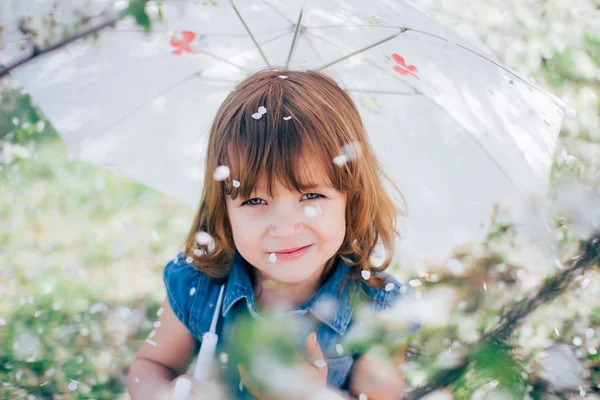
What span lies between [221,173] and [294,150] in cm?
22

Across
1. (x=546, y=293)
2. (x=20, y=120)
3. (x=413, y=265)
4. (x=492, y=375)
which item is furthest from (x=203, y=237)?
(x=20, y=120)

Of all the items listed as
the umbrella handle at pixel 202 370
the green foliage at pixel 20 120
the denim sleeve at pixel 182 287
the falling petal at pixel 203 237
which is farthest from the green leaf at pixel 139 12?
the green foliage at pixel 20 120

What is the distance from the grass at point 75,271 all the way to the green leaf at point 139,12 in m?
1.29

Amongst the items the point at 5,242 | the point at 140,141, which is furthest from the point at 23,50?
the point at 5,242

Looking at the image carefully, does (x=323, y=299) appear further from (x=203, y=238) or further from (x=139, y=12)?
(x=139, y=12)

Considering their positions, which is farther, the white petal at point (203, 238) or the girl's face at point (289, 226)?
the white petal at point (203, 238)

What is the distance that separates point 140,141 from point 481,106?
1.16m

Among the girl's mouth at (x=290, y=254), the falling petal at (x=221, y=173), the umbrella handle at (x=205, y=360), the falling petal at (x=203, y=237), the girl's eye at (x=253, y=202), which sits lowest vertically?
the umbrella handle at (x=205, y=360)

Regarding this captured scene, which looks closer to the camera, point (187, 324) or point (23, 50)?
point (23, 50)

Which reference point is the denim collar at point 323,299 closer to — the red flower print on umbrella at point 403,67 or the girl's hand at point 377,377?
the girl's hand at point 377,377

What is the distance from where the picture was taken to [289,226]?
5.24 ft

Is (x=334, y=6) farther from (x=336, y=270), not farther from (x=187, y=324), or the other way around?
(x=187, y=324)

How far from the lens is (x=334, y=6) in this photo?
1757 mm

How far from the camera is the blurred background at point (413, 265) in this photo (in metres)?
2.38
